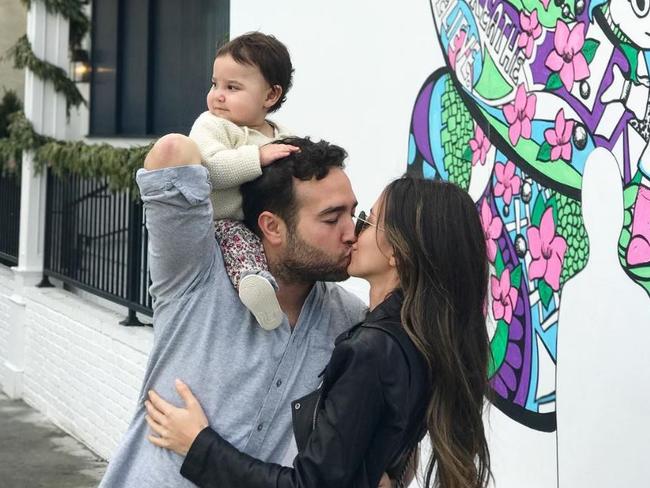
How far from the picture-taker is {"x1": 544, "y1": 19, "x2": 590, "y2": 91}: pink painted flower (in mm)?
3492

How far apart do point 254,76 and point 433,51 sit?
1.61m

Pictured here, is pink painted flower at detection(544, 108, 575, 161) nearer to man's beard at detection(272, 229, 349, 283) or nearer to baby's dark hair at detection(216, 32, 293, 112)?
baby's dark hair at detection(216, 32, 293, 112)

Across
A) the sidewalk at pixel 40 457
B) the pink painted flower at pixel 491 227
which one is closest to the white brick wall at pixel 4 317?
the sidewalk at pixel 40 457

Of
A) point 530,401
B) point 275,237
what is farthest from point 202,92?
point 275,237

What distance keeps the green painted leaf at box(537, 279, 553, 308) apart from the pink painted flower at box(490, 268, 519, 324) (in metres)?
0.14

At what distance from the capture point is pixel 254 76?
288 centimetres

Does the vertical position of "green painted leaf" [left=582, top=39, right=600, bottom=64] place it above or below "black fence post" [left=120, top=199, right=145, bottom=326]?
above

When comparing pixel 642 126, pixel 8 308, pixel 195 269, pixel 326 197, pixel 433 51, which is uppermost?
pixel 433 51

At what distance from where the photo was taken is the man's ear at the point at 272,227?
240 centimetres

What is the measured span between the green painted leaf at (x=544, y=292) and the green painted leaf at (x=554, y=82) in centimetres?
74

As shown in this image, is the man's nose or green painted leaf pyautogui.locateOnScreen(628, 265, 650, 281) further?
green painted leaf pyautogui.locateOnScreen(628, 265, 650, 281)

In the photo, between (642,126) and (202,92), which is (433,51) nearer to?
(642,126)

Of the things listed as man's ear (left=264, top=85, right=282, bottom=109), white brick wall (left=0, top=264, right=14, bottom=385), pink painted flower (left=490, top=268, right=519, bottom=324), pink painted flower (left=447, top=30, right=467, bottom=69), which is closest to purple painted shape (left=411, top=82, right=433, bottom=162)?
pink painted flower (left=447, top=30, right=467, bottom=69)

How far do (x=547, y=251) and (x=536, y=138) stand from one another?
0.45 m
